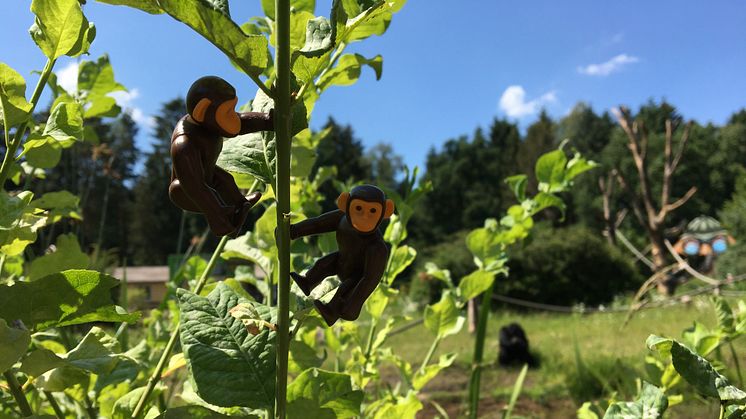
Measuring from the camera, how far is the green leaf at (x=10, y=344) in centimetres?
28

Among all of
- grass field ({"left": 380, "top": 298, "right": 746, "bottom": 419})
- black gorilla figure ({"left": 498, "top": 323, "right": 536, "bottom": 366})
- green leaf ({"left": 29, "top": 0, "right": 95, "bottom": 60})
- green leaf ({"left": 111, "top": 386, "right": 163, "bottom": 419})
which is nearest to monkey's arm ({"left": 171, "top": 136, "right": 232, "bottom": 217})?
green leaf ({"left": 29, "top": 0, "right": 95, "bottom": 60})

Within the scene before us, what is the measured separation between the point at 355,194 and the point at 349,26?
0.09 m

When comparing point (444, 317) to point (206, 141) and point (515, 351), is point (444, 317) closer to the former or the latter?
point (206, 141)

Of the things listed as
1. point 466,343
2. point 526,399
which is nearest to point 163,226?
point 466,343

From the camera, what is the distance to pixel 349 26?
255 millimetres

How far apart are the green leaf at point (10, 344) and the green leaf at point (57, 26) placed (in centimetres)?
22

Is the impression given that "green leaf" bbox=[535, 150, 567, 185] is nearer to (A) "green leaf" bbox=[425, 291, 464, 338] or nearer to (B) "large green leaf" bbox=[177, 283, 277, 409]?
(A) "green leaf" bbox=[425, 291, 464, 338]

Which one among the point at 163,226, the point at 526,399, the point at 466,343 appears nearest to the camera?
the point at 526,399

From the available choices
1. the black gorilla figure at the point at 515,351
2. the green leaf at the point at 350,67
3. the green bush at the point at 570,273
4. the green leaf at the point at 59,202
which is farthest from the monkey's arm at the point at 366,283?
the green bush at the point at 570,273

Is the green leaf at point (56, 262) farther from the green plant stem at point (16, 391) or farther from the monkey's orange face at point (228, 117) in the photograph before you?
the monkey's orange face at point (228, 117)

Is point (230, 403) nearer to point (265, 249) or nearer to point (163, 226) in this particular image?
point (265, 249)

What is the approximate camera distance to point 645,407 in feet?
1.26

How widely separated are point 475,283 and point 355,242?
513 millimetres

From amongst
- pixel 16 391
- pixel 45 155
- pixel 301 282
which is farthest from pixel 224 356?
pixel 45 155
